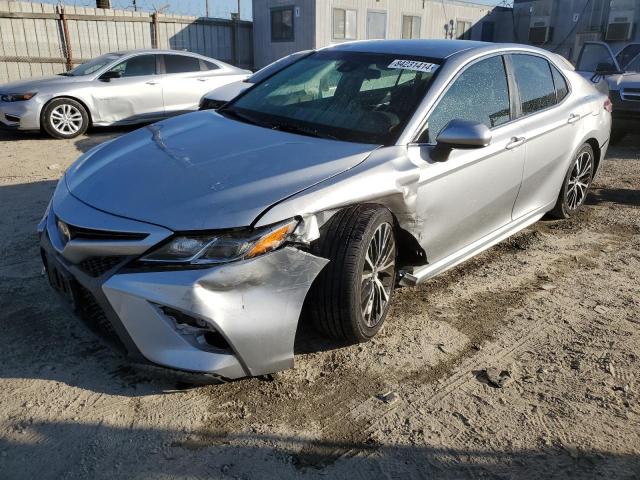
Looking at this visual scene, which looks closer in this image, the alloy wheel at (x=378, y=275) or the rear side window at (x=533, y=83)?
the alloy wheel at (x=378, y=275)

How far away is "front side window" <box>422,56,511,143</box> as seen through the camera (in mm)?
3457

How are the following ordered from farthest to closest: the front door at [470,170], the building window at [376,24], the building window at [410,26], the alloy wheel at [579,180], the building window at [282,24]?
the building window at [410,26] → the building window at [376,24] → the building window at [282,24] → the alloy wheel at [579,180] → the front door at [470,170]

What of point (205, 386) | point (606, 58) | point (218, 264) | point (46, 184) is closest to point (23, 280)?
point (205, 386)

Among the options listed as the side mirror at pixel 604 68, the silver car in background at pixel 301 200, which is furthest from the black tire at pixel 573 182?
the side mirror at pixel 604 68

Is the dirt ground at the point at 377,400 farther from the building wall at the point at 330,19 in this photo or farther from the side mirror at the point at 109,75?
the building wall at the point at 330,19

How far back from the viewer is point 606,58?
9.80 meters

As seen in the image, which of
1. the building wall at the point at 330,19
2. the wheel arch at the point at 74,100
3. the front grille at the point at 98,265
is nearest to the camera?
the front grille at the point at 98,265

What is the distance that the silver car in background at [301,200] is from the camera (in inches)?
96.6

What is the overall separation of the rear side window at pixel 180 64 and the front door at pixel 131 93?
24cm

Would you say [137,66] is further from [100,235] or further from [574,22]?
Answer: [574,22]

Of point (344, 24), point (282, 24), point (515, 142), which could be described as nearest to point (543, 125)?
point (515, 142)

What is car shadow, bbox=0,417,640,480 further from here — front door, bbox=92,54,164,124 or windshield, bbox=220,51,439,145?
front door, bbox=92,54,164,124

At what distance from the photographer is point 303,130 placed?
344cm

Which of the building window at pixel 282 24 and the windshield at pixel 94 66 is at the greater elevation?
the building window at pixel 282 24
